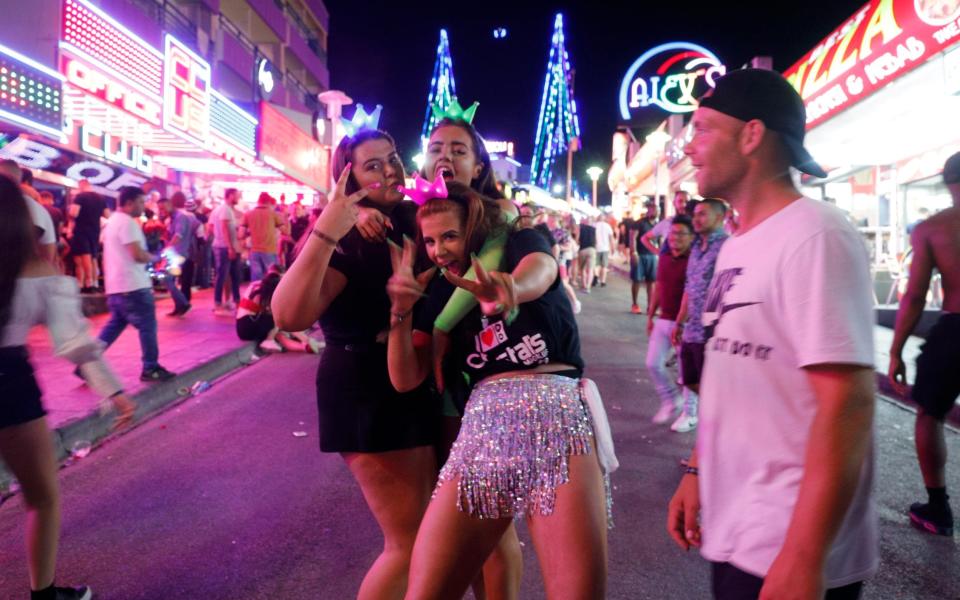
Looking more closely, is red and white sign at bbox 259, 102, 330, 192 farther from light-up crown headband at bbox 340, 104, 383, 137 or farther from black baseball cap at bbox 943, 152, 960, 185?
black baseball cap at bbox 943, 152, 960, 185

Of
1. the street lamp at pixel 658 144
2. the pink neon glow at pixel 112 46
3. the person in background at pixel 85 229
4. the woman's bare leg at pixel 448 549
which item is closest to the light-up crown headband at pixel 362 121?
the woman's bare leg at pixel 448 549

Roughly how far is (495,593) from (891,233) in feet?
51.1

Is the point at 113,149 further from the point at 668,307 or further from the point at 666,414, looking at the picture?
the point at 666,414

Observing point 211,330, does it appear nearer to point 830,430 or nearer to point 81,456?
point 81,456

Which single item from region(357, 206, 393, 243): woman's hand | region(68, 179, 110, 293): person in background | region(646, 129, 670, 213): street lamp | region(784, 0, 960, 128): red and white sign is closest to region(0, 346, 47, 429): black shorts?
region(357, 206, 393, 243): woman's hand

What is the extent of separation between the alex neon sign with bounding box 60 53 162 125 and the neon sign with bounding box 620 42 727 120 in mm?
11041

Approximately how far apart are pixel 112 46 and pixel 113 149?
2804mm

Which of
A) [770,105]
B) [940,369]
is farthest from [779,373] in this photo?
Answer: [940,369]

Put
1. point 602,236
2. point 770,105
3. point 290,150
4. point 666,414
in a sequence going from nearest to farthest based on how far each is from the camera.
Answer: point 770,105, point 666,414, point 602,236, point 290,150

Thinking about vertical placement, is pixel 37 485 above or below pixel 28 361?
below

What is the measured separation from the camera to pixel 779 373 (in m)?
1.46

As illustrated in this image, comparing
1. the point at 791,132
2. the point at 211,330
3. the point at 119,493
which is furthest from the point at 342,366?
the point at 211,330

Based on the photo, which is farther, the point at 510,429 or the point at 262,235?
the point at 262,235

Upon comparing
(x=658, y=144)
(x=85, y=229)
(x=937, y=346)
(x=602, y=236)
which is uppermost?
(x=658, y=144)
